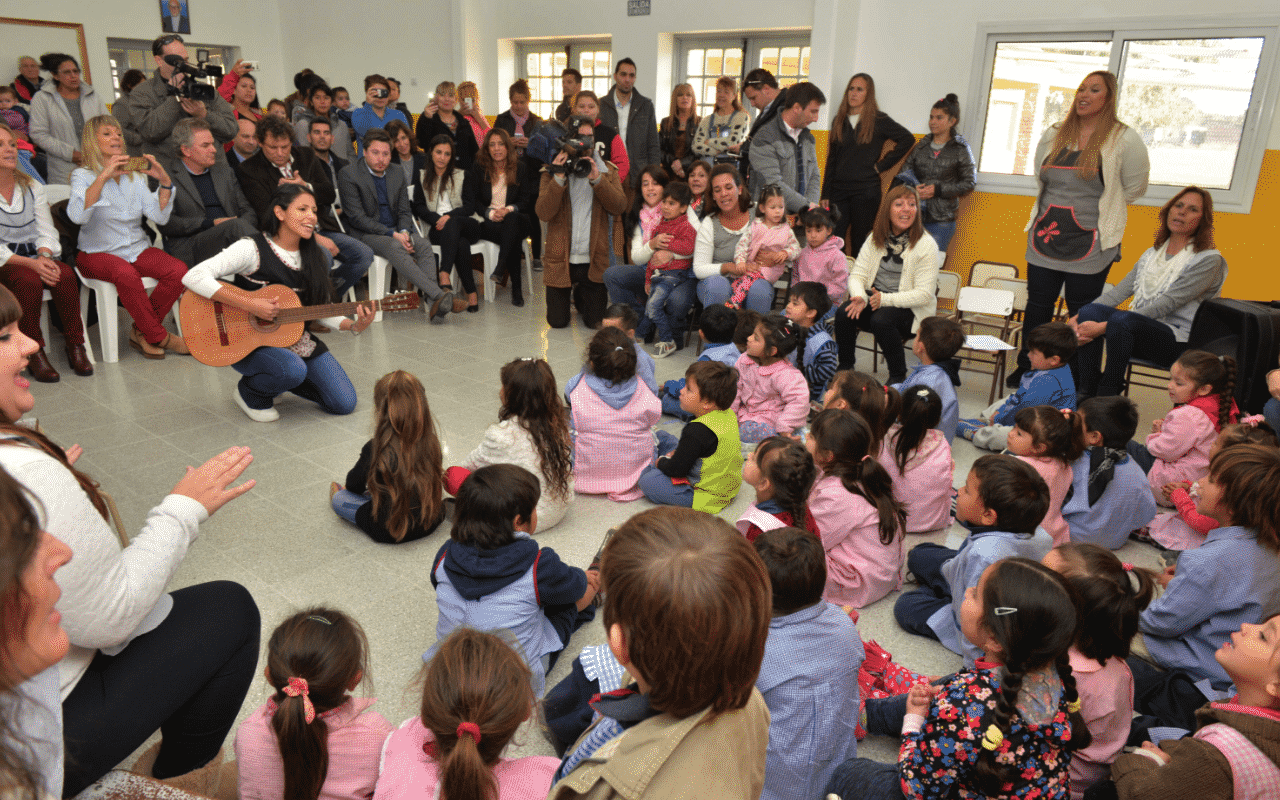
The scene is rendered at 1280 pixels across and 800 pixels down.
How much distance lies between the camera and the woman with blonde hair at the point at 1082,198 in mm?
4406

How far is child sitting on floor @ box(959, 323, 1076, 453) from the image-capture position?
376cm

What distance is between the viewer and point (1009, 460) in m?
2.32

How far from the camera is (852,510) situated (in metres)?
2.53

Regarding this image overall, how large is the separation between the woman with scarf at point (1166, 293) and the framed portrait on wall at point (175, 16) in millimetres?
Result: 10381

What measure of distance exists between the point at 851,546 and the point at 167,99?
5292 mm

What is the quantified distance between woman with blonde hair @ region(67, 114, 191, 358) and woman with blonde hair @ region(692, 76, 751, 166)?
3980 millimetres

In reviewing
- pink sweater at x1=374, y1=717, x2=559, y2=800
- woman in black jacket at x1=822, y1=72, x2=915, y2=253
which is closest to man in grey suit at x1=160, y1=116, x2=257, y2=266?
woman in black jacket at x1=822, y1=72, x2=915, y2=253

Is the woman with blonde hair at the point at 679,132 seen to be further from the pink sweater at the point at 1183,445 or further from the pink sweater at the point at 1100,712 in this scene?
the pink sweater at the point at 1100,712

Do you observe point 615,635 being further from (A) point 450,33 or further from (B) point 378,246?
(A) point 450,33

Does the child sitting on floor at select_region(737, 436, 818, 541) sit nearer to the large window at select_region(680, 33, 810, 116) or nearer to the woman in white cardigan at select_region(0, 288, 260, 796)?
the woman in white cardigan at select_region(0, 288, 260, 796)

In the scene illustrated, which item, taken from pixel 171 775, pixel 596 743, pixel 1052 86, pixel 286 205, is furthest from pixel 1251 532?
pixel 1052 86

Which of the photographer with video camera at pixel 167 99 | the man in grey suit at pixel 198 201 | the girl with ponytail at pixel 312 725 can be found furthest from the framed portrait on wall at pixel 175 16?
the girl with ponytail at pixel 312 725

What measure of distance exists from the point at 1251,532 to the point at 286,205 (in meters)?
3.93

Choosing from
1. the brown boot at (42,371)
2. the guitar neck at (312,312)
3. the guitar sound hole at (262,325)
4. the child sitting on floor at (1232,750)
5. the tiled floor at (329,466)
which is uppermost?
the guitar neck at (312,312)
